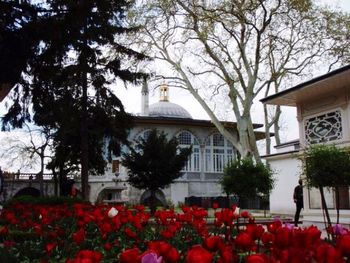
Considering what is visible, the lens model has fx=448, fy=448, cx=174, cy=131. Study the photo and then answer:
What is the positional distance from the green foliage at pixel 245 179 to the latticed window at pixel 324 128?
7.48 m

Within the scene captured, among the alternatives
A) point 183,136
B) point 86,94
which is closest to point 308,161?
point 86,94

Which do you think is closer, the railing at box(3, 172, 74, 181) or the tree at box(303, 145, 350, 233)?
the tree at box(303, 145, 350, 233)

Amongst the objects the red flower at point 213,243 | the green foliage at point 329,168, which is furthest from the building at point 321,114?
the red flower at point 213,243

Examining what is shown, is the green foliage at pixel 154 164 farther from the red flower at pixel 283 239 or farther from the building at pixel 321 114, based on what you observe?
the red flower at pixel 283 239

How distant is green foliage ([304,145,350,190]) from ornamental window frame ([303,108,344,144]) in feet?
6.91

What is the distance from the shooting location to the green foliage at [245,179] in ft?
67.6

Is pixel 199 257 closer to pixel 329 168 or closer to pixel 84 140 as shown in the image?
pixel 329 168

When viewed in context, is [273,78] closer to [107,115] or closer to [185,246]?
[107,115]

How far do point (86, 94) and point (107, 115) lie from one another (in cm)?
124

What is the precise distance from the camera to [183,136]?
1563 inches

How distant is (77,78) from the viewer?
17.1m

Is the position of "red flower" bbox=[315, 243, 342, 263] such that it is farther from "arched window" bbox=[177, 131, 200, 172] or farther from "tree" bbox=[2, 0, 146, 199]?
"arched window" bbox=[177, 131, 200, 172]

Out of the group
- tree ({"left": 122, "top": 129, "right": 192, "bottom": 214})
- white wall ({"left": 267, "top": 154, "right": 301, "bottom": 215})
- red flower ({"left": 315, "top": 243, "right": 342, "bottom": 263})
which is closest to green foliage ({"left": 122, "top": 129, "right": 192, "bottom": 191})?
tree ({"left": 122, "top": 129, "right": 192, "bottom": 214})

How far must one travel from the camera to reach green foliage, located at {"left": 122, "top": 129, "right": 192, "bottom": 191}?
22.2m
